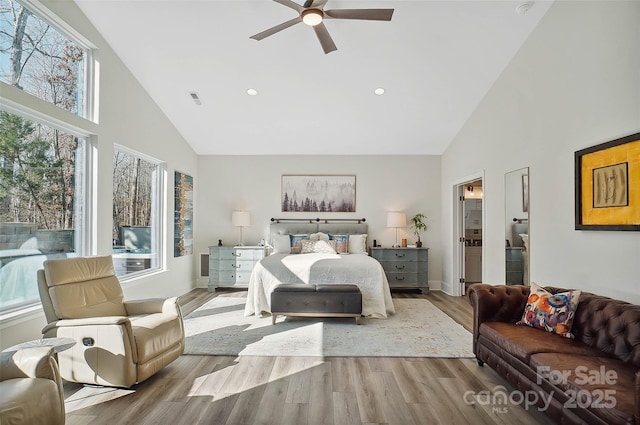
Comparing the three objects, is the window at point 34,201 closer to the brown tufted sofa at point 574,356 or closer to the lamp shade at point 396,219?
the brown tufted sofa at point 574,356

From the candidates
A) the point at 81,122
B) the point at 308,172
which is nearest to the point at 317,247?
the point at 308,172

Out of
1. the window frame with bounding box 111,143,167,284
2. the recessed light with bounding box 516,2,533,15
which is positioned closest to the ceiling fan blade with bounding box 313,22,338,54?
the recessed light with bounding box 516,2,533,15

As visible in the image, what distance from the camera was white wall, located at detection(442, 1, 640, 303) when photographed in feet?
9.17

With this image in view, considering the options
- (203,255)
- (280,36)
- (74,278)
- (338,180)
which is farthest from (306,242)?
(74,278)

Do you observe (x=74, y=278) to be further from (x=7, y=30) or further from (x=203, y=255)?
(x=203, y=255)

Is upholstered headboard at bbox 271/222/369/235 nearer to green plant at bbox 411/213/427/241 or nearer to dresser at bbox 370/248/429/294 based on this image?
dresser at bbox 370/248/429/294

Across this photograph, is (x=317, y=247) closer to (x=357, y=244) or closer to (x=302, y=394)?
(x=357, y=244)

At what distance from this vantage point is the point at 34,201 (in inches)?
135

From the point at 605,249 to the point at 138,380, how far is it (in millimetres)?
3965

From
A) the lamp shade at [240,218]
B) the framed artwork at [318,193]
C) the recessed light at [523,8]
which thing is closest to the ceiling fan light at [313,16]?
the recessed light at [523,8]

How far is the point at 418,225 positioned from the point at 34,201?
5.98m

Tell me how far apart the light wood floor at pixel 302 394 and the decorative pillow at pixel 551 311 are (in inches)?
23.8

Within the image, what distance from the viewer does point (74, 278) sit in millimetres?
3145

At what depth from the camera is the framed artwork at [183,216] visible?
6.41 m
